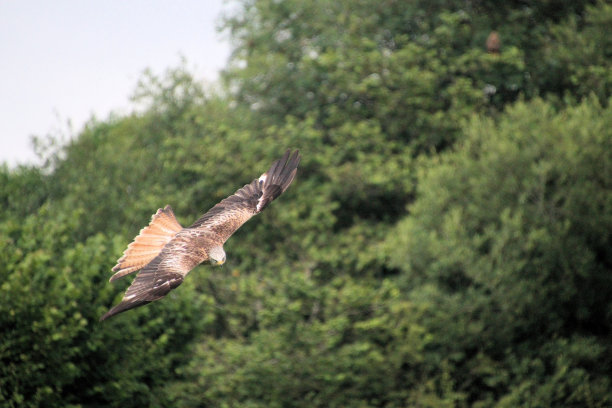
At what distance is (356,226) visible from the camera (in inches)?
1099

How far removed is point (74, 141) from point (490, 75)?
14404 millimetres

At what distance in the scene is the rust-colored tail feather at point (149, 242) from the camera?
11.6 metres

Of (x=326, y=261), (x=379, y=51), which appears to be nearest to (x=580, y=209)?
(x=326, y=261)

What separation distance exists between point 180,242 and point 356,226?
54.7 ft

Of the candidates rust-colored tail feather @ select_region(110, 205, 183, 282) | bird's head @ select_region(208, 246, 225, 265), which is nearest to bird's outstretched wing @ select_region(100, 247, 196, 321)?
bird's head @ select_region(208, 246, 225, 265)

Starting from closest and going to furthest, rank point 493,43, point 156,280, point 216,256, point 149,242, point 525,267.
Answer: point 156,280
point 216,256
point 149,242
point 525,267
point 493,43

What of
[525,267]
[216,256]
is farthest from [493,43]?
[216,256]

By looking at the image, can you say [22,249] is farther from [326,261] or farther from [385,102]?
[385,102]

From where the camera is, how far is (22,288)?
58.4ft

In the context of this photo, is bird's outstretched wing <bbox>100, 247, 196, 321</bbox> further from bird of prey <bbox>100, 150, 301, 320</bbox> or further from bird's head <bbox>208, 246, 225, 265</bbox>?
bird's head <bbox>208, 246, 225, 265</bbox>

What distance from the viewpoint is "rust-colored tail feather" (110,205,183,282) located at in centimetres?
1160

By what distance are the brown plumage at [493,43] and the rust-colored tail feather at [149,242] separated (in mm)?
19133

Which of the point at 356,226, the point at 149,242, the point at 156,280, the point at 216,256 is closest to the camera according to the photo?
the point at 156,280

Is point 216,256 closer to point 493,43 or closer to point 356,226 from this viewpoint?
point 356,226
